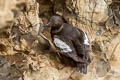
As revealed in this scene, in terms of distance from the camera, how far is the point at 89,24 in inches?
85.0

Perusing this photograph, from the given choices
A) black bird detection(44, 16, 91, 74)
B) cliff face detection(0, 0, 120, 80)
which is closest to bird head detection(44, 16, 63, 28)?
black bird detection(44, 16, 91, 74)

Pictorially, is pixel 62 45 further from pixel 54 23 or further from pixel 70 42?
pixel 54 23

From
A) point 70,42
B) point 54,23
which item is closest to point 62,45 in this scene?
point 70,42

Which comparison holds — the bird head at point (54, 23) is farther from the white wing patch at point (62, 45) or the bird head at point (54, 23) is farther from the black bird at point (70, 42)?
the white wing patch at point (62, 45)

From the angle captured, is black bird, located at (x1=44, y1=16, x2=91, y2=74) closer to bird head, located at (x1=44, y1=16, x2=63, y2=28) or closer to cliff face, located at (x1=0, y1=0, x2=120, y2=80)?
bird head, located at (x1=44, y1=16, x2=63, y2=28)

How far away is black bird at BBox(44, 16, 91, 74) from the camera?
1713 mm

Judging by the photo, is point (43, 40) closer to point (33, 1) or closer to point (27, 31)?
point (27, 31)

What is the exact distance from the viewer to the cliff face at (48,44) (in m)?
1.54

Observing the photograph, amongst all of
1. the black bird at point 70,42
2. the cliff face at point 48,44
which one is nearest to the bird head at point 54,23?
the black bird at point 70,42

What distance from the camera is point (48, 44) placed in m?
1.81

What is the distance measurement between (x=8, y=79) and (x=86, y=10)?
1.06m

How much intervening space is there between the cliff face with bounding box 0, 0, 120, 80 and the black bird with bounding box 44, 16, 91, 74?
0.39ft

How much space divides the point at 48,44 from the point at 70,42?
7.9 inches

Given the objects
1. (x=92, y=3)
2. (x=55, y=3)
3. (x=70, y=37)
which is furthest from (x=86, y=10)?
(x=70, y=37)
